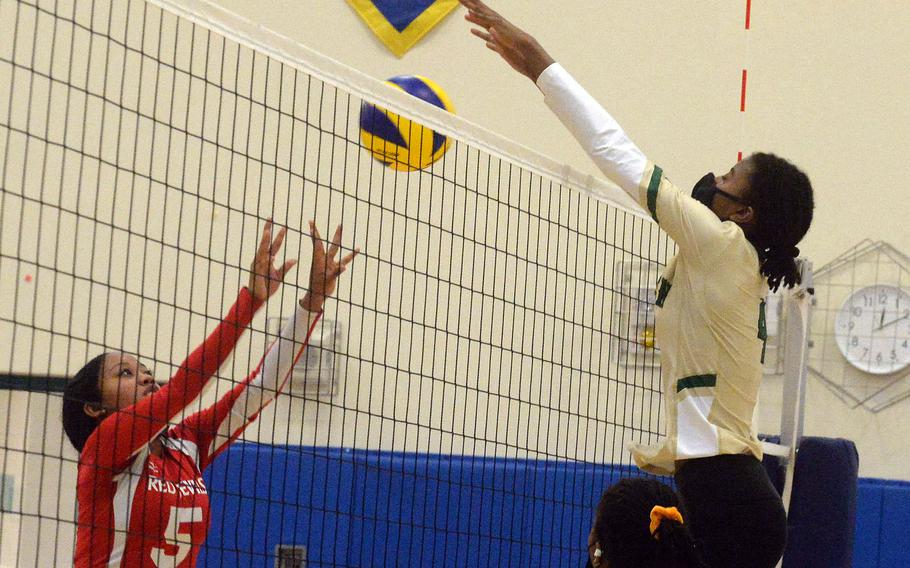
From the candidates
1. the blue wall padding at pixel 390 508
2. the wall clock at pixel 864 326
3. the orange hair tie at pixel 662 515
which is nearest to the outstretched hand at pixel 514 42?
the orange hair tie at pixel 662 515

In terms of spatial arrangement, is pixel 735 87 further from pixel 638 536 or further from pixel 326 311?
pixel 638 536

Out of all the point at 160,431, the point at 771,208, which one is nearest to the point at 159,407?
the point at 160,431

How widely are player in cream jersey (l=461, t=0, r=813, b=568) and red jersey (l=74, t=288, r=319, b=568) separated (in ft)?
3.44

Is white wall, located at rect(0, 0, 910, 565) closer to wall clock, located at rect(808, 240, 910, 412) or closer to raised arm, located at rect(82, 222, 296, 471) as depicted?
wall clock, located at rect(808, 240, 910, 412)

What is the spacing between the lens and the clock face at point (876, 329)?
17.3 ft

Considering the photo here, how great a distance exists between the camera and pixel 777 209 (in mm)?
2795

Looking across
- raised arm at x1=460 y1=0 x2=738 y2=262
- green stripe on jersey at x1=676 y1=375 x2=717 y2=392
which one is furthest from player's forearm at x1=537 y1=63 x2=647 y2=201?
green stripe on jersey at x1=676 y1=375 x2=717 y2=392

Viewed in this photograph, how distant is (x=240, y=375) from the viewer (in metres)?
5.62

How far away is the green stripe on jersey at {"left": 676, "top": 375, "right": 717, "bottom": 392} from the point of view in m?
2.77

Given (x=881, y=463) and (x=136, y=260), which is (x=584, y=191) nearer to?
(x=881, y=463)

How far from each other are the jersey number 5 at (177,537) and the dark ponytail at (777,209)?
1563 mm

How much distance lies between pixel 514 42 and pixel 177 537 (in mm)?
1503

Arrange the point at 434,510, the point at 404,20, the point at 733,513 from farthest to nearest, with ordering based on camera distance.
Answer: the point at 404,20 → the point at 434,510 → the point at 733,513

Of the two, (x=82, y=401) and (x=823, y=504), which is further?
(x=823, y=504)
